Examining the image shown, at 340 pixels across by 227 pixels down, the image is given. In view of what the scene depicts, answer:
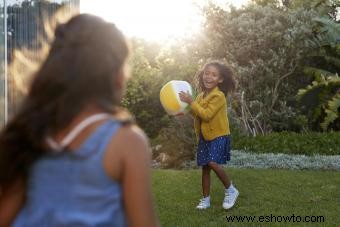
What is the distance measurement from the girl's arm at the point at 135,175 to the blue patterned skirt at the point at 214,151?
485cm

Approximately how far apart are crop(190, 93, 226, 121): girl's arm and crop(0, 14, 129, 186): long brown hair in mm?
4573

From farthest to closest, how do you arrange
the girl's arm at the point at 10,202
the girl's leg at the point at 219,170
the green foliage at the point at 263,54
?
the green foliage at the point at 263,54
the girl's leg at the point at 219,170
the girl's arm at the point at 10,202

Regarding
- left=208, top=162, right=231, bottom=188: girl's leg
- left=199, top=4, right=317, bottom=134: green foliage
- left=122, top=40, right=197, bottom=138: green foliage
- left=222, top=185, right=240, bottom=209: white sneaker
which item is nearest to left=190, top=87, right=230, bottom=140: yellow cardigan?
left=208, top=162, right=231, bottom=188: girl's leg

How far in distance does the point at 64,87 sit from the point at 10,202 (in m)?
0.42

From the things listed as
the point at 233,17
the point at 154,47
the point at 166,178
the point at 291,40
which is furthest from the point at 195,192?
the point at 154,47

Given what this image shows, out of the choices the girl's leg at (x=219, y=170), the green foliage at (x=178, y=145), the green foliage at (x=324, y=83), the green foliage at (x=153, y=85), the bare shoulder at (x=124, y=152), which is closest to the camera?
the bare shoulder at (x=124, y=152)

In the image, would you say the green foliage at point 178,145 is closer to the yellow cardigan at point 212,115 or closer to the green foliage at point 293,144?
the green foliage at point 293,144

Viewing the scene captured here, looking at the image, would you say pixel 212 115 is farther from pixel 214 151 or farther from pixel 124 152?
pixel 124 152

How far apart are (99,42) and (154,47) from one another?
54.3ft

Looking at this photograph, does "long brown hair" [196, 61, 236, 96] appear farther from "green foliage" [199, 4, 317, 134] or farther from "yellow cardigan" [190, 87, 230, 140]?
"green foliage" [199, 4, 317, 134]

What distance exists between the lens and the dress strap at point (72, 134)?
193 centimetres

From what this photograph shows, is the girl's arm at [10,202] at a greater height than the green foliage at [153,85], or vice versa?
the girl's arm at [10,202]

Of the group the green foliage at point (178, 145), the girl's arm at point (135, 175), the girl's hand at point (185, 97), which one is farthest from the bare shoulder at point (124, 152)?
the green foliage at point (178, 145)

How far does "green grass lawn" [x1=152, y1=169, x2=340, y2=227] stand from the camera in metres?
6.48
